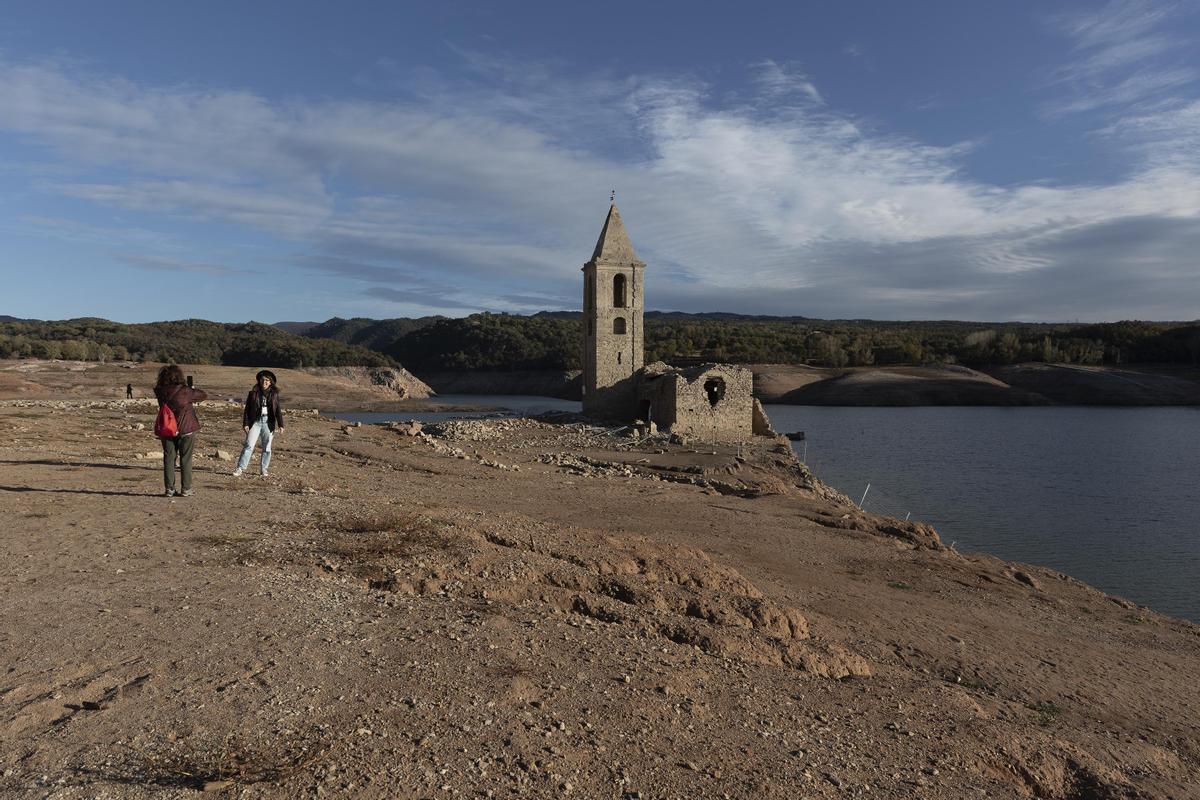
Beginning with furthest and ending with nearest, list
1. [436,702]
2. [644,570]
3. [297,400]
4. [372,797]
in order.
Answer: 1. [297,400]
2. [644,570]
3. [436,702]
4. [372,797]

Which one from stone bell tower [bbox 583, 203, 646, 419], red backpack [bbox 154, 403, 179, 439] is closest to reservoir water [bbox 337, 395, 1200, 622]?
stone bell tower [bbox 583, 203, 646, 419]

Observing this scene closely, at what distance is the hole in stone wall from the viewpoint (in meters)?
27.2

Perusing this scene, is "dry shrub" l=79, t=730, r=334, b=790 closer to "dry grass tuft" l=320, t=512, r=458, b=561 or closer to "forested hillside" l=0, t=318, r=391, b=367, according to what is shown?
"dry grass tuft" l=320, t=512, r=458, b=561

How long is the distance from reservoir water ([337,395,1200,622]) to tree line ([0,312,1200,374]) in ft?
137

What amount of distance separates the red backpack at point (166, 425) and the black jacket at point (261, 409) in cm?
141

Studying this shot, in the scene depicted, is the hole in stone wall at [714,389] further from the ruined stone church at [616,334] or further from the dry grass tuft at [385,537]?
the dry grass tuft at [385,537]

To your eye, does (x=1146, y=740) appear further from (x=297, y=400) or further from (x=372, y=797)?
(x=297, y=400)

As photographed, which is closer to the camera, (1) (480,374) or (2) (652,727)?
(2) (652,727)

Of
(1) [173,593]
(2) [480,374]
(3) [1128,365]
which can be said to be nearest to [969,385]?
(3) [1128,365]

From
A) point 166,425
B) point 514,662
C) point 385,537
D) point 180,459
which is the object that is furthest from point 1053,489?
point 166,425

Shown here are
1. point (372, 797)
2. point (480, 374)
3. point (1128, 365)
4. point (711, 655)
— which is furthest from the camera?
point (480, 374)

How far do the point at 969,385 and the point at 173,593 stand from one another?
285 feet

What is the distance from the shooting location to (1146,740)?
5621mm

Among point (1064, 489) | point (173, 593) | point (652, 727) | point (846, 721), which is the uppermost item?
point (173, 593)
